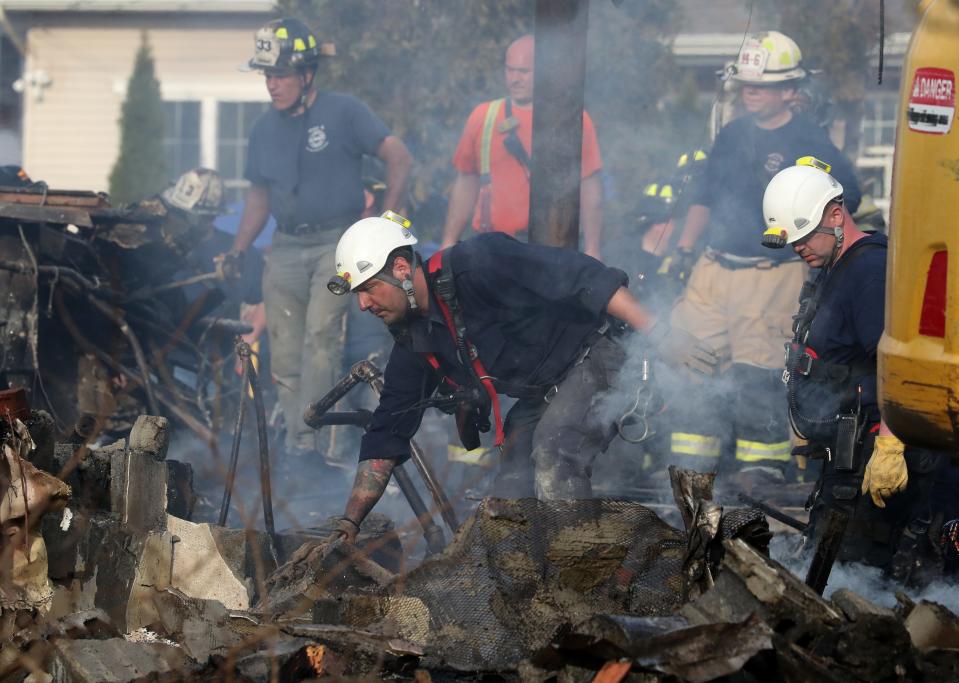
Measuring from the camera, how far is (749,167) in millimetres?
8281

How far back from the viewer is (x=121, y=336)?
862 centimetres

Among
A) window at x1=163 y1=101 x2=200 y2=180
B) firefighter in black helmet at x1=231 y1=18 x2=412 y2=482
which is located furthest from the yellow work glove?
window at x1=163 y1=101 x2=200 y2=180

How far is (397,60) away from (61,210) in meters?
4.98

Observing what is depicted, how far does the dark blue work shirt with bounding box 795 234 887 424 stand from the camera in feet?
17.6

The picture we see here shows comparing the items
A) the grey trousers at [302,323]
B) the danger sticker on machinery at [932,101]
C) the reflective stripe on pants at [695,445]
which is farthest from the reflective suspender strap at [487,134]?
the danger sticker on machinery at [932,101]

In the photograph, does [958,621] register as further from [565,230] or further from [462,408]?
[565,230]

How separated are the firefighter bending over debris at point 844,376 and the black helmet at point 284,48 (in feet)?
13.5

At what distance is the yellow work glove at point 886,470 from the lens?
5133 millimetres

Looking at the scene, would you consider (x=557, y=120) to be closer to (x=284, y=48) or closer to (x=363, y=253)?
(x=363, y=253)

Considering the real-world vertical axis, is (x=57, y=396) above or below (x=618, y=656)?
below

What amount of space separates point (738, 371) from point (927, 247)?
4.42 metres

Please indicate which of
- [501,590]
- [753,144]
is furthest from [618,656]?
[753,144]

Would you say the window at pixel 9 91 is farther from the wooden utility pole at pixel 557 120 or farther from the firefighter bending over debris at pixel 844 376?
the firefighter bending over debris at pixel 844 376

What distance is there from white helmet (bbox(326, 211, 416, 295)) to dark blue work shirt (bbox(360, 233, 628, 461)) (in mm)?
268
